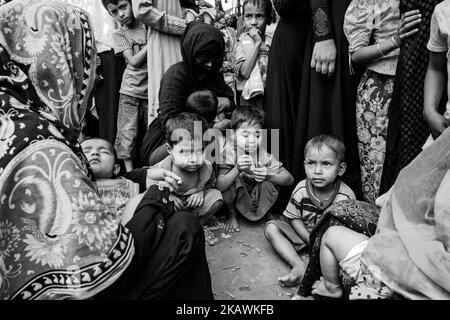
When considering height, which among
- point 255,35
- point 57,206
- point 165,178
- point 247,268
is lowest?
point 247,268

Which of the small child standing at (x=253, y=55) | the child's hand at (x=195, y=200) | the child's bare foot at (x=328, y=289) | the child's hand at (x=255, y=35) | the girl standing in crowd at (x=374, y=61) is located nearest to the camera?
the child's bare foot at (x=328, y=289)

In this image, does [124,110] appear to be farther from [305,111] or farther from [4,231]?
[4,231]

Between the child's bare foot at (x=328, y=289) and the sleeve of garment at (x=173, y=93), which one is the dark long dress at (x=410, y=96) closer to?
the child's bare foot at (x=328, y=289)

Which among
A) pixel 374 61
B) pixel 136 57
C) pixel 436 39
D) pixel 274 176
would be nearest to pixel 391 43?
pixel 374 61

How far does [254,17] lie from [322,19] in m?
1.12

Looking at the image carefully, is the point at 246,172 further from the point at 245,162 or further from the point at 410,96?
the point at 410,96

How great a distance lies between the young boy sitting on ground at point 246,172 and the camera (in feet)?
11.1

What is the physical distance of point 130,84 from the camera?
4336 mm

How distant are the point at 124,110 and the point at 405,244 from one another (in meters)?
3.30

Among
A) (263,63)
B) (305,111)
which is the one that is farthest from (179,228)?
(263,63)

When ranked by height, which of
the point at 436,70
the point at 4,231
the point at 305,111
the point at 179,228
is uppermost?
the point at 436,70

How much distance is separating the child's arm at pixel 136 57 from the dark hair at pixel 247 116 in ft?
4.23

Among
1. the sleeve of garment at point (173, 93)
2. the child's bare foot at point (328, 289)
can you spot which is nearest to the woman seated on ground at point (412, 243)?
the child's bare foot at point (328, 289)

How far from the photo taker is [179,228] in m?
1.90
